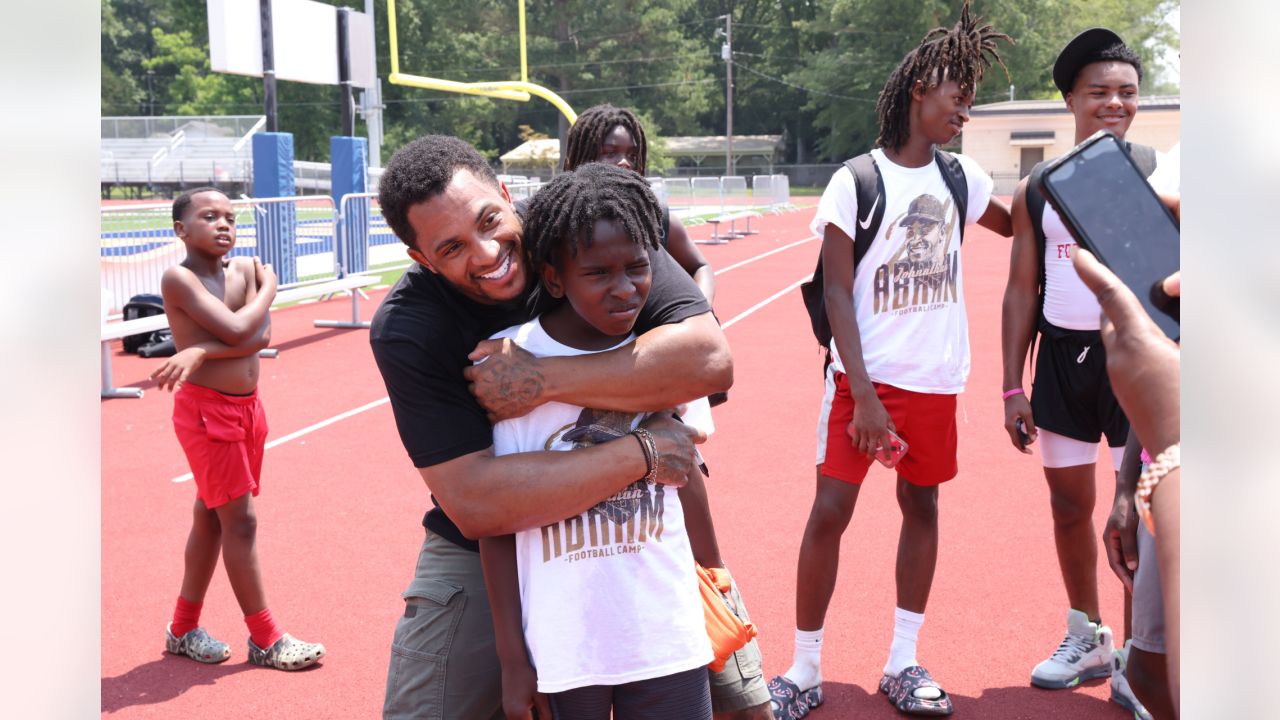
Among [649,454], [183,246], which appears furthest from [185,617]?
[183,246]

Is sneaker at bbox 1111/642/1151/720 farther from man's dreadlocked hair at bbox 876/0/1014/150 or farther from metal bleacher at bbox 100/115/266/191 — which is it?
metal bleacher at bbox 100/115/266/191

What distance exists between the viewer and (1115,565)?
2504 mm

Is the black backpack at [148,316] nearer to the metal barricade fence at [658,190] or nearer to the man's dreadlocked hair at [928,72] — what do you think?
the metal barricade fence at [658,190]

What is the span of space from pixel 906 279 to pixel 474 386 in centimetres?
222

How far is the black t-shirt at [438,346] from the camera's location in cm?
233

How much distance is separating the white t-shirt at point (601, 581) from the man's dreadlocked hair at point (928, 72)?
224 centimetres

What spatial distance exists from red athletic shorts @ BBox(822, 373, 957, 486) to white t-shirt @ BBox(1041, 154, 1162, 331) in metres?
0.57

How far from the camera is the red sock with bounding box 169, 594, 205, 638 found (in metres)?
4.66

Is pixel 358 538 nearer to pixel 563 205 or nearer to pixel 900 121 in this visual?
pixel 900 121

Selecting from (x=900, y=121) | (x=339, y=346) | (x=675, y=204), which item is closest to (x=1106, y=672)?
(x=900, y=121)

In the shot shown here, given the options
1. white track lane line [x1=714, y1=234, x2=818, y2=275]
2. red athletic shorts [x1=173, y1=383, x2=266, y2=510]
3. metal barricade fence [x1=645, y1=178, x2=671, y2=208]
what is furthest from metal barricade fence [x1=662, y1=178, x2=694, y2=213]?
red athletic shorts [x1=173, y1=383, x2=266, y2=510]

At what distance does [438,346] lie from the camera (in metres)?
2.40

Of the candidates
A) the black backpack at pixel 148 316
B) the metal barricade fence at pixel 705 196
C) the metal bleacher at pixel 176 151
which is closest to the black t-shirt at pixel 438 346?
the black backpack at pixel 148 316

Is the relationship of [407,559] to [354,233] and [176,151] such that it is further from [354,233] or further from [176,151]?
[176,151]
